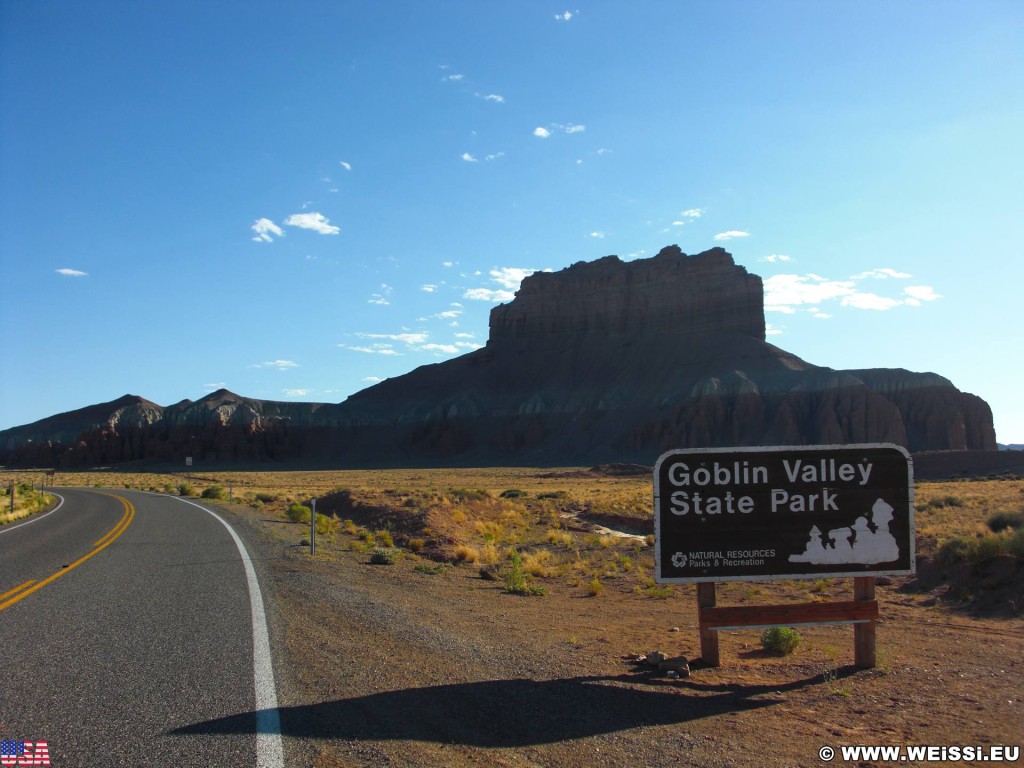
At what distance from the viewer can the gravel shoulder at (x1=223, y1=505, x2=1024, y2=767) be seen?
17.5 ft

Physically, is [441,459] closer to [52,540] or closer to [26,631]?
[52,540]

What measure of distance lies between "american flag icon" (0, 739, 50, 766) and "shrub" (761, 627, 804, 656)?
705 cm

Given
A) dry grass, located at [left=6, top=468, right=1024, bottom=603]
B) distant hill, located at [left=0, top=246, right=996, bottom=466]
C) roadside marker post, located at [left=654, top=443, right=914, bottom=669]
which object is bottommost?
dry grass, located at [left=6, top=468, right=1024, bottom=603]

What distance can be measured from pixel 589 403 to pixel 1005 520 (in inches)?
4008

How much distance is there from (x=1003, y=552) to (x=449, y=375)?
13142 cm

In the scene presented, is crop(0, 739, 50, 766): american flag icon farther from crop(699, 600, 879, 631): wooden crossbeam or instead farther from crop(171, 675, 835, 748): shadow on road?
crop(699, 600, 879, 631): wooden crossbeam

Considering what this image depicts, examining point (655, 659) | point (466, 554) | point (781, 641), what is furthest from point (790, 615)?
point (466, 554)

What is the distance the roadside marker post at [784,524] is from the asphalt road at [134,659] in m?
4.19

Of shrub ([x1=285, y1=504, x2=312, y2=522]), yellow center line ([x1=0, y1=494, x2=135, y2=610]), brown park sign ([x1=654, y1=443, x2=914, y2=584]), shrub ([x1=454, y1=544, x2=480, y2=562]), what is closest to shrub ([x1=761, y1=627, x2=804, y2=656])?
brown park sign ([x1=654, y1=443, x2=914, y2=584])

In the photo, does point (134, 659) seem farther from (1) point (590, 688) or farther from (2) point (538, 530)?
(2) point (538, 530)

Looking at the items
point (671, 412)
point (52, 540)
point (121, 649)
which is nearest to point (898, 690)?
point (121, 649)

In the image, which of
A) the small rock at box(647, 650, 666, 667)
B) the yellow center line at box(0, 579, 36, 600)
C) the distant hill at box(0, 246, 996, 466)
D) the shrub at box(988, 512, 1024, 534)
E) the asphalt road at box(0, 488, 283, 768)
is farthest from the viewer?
the distant hill at box(0, 246, 996, 466)

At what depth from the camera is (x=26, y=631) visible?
8312 millimetres

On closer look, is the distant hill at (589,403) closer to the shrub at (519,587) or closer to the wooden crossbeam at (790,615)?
the shrub at (519,587)
